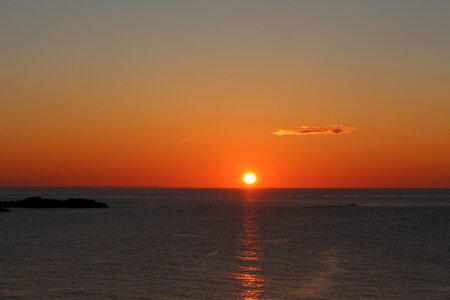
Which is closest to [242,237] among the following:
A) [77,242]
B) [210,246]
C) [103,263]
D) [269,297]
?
[210,246]

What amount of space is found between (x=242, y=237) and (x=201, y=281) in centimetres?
3850

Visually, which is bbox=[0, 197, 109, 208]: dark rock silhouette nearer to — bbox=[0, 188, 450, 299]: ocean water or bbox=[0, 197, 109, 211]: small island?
bbox=[0, 197, 109, 211]: small island

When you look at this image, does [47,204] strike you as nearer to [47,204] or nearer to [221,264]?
[47,204]

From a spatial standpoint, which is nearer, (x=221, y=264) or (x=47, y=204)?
(x=221, y=264)

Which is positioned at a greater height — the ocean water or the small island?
the small island

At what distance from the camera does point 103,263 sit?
57.8m

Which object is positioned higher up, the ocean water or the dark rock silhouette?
the dark rock silhouette

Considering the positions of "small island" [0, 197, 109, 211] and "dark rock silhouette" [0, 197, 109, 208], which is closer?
"small island" [0, 197, 109, 211]

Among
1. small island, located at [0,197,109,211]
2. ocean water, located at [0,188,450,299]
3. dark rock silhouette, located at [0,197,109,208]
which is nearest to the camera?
ocean water, located at [0,188,450,299]

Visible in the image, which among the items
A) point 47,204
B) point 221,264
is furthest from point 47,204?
point 221,264

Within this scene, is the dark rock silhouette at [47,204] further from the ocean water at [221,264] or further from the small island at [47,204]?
the ocean water at [221,264]

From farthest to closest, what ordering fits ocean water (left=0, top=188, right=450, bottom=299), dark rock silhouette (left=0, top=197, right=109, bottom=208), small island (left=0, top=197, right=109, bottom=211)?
dark rock silhouette (left=0, top=197, right=109, bottom=208) → small island (left=0, top=197, right=109, bottom=211) → ocean water (left=0, top=188, right=450, bottom=299)

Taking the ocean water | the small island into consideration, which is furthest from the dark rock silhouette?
the ocean water

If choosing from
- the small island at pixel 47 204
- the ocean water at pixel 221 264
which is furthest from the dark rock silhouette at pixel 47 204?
the ocean water at pixel 221 264
